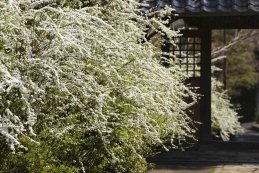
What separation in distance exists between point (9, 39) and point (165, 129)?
9.86 ft

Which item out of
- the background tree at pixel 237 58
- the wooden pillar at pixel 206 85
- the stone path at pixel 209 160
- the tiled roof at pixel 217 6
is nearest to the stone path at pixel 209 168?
the stone path at pixel 209 160

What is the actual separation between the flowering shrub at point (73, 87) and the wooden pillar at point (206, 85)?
4.16m

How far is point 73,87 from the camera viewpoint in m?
6.18

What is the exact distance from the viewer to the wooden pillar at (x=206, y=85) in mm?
11522

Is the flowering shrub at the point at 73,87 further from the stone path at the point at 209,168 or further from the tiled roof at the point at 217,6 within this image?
the tiled roof at the point at 217,6

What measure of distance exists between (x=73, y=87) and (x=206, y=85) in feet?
19.3

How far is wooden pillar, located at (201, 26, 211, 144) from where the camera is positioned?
11522 millimetres

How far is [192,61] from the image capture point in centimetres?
1214

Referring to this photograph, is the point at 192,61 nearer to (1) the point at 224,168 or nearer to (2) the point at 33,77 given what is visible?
(1) the point at 224,168

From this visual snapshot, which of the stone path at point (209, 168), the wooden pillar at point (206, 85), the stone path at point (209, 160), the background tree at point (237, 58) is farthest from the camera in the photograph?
the background tree at point (237, 58)

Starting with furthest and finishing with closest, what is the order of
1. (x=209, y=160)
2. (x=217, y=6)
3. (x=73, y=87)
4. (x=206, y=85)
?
(x=206, y=85), (x=209, y=160), (x=217, y=6), (x=73, y=87)

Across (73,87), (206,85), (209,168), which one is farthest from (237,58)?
(73,87)

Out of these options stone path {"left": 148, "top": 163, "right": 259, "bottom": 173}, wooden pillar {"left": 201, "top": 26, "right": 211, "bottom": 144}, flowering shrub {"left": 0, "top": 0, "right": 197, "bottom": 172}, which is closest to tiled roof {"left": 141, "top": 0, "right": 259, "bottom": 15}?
wooden pillar {"left": 201, "top": 26, "right": 211, "bottom": 144}

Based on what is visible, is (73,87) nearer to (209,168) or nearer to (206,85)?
(209,168)
